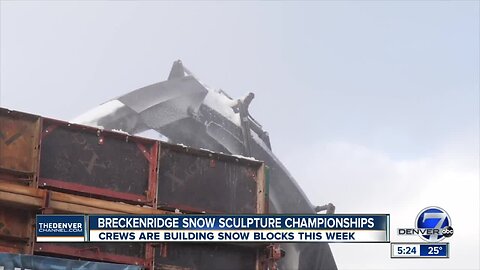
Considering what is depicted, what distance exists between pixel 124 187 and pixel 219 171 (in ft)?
5.23

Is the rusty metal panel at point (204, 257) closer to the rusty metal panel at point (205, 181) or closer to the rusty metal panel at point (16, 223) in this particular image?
the rusty metal panel at point (205, 181)

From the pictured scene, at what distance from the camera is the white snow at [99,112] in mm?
19875

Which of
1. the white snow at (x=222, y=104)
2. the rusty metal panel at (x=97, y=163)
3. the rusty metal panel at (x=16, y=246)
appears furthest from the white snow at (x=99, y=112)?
the rusty metal panel at (x=16, y=246)

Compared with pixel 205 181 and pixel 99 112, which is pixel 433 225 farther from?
pixel 99 112

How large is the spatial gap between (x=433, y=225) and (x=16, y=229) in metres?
5.47

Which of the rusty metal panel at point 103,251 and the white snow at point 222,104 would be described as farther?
the white snow at point 222,104

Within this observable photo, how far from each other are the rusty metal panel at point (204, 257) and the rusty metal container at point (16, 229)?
5.98 feet

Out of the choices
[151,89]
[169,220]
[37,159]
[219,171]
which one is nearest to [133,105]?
[151,89]

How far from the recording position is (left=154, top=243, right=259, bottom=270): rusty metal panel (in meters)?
13.8

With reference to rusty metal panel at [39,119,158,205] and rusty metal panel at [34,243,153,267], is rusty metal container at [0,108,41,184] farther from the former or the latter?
rusty metal panel at [34,243,153,267]

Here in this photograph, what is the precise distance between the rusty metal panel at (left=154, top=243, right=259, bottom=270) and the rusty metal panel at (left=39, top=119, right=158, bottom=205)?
76 centimetres

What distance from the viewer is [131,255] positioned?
44.6 feet

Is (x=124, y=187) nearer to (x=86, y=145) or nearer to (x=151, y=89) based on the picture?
(x=86, y=145)

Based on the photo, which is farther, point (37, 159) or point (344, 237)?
point (37, 159)
